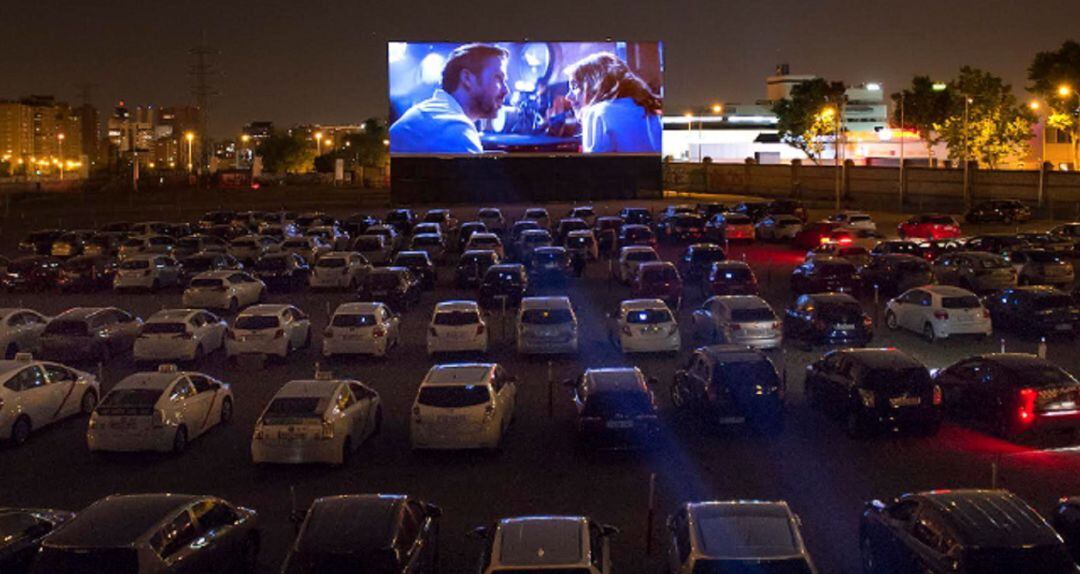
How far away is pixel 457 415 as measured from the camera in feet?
58.7

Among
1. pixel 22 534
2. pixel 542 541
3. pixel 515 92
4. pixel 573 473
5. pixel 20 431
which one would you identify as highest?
pixel 515 92

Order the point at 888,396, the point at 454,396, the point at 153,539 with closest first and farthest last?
1. the point at 153,539
2. the point at 454,396
3. the point at 888,396

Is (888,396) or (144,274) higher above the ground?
(144,274)

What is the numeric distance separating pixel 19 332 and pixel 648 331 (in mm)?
14296

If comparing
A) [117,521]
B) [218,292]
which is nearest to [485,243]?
[218,292]

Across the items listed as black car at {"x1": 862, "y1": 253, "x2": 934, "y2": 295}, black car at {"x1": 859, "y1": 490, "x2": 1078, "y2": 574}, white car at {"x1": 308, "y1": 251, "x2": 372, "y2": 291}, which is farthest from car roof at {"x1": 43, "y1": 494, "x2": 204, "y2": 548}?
black car at {"x1": 862, "y1": 253, "x2": 934, "y2": 295}

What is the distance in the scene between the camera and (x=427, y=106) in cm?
7512

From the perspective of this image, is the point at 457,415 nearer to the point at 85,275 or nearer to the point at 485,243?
the point at 85,275

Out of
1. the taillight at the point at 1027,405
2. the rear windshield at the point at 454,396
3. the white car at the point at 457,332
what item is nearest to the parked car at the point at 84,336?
the white car at the point at 457,332

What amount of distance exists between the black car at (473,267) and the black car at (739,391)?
61.2 ft

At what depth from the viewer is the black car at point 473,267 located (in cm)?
3850

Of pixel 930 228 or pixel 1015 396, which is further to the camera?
pixel 930 228

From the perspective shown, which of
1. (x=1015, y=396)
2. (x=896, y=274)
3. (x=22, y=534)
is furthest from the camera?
(x=896, y=274)

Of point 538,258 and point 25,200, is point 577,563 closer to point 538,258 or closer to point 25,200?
point 538,258
